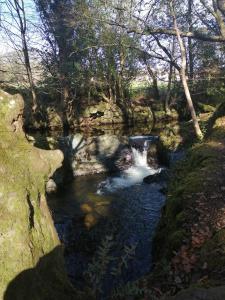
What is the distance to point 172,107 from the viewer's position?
90.3ft

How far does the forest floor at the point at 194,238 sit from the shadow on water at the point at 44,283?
1.16 m

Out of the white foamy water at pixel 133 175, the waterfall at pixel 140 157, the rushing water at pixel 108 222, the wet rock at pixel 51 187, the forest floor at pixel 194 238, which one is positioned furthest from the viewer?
the waterfall at pixel 140 157

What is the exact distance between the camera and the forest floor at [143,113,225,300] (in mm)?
4383

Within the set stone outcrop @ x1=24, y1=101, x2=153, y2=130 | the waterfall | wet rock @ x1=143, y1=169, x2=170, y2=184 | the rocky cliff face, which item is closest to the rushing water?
wet rock @ x1=143, y1=169, x2=170, y2=184

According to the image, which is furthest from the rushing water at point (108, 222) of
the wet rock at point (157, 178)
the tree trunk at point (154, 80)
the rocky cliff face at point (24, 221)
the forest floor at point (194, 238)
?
the tree trunk at point (154, 80)

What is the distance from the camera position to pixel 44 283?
3.02 m

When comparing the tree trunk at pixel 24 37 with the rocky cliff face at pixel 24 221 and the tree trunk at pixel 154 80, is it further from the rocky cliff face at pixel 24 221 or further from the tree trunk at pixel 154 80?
the rocky cliff face at pixel 24 221

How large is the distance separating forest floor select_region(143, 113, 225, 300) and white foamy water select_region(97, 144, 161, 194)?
14.8 ft

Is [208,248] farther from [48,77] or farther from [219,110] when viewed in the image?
[48,77]

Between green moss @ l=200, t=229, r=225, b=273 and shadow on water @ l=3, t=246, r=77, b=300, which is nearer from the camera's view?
shadow on water @ l=3, t=246, r=77, b=300

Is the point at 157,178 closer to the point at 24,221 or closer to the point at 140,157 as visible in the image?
the point at 140,157

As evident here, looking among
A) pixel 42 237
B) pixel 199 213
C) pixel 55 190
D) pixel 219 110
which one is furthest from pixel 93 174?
pixel 42 237

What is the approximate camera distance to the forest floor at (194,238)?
4.38m

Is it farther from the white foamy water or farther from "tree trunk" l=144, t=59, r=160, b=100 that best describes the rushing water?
"tree trunk" l=144, t=59, r=160, b=100
